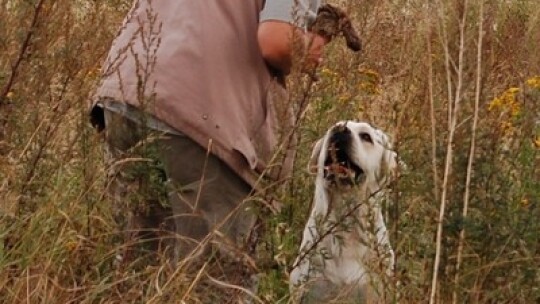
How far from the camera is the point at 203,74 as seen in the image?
3.74 m

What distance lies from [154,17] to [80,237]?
726 mm

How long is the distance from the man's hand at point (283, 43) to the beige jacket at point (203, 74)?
8 cm

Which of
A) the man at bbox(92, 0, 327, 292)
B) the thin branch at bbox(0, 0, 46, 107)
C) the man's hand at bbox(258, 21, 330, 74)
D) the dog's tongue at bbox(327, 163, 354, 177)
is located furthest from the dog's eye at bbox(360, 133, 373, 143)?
the thin branch at bbox(0, 0, 46, 107)

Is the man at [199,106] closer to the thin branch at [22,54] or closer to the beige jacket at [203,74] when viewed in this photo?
Answer: the beige jacket at [203,74]

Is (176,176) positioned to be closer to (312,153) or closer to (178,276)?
(178,276)

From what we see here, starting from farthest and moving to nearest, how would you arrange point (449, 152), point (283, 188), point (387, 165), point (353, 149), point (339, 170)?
point (353, 149) < point (339, 170) < point (283, 188) < point (387, 165) < point (449, 152)

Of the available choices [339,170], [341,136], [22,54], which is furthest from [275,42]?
[341,136]

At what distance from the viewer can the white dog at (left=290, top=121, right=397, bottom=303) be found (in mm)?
3828

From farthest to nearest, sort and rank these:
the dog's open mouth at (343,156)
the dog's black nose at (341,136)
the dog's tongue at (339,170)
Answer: the dog's black nose at (341,136) < the dog's open mouth at (343,156) < the dog's tongue at (339,170)

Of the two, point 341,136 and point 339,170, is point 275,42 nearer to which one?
point 339,170

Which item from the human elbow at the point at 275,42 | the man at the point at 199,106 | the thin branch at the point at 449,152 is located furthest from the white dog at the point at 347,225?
the human elbow at the point at 275,42

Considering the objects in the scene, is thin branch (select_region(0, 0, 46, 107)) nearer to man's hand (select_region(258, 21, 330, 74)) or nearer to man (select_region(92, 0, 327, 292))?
man (select_region(92, 0, 327, 292))

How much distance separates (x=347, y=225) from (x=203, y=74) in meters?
0.67

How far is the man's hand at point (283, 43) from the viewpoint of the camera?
3.65 meters
